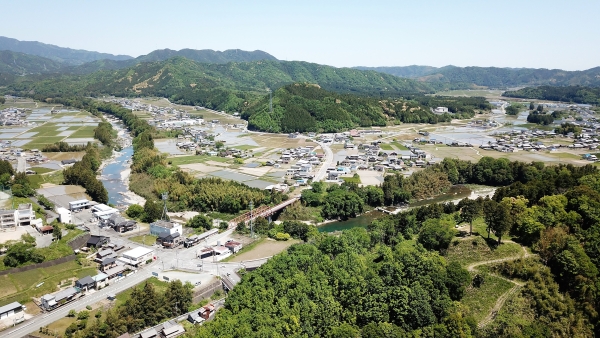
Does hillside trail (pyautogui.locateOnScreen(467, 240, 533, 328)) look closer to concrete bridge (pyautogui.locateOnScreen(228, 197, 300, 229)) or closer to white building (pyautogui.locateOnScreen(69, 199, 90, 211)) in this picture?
concrete bridge (pyautogui.locateOnScreen(228, 197, 300, 229))

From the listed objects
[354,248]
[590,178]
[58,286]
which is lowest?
[58,286]

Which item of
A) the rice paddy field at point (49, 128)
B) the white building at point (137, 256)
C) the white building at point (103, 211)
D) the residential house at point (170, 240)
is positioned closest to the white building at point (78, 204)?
the white building at point (103, 211)

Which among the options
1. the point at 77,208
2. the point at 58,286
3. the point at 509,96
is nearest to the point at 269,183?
the point at 77,208

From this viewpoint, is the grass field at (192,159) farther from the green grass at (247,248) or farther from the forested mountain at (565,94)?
the forested mountain at (565,94)

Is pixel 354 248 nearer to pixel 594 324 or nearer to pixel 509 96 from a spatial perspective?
pixel 594 324

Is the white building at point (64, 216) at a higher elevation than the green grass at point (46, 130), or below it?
below

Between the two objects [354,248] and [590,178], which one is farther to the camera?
[590,178]

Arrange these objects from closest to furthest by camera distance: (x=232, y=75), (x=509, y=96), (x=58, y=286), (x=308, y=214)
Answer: (x=58, y=286)
(x=308, y=214)
(x=509, y=96)
(x=232, y=75)
